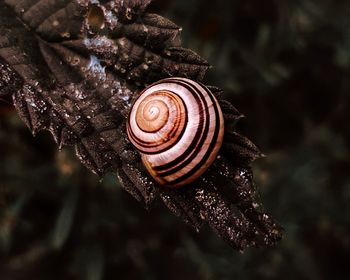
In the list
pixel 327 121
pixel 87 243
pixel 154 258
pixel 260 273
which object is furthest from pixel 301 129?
pixel 87 243

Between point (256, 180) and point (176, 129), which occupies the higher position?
point (176, 129)

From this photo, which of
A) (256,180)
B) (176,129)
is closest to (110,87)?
(176,129)

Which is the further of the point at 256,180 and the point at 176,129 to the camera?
the point at 256,180

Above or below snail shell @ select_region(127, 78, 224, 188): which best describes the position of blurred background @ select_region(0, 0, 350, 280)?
below

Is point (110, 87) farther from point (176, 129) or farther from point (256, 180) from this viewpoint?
point (256, 180)

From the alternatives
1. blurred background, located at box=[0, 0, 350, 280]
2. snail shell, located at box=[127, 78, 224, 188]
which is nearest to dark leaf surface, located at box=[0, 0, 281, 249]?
snail shell, located at box=[127, 78, 224, 188]

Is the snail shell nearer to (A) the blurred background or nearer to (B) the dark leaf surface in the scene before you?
(B) the dark leaf surface

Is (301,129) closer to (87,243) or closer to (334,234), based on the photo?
(334,234)
